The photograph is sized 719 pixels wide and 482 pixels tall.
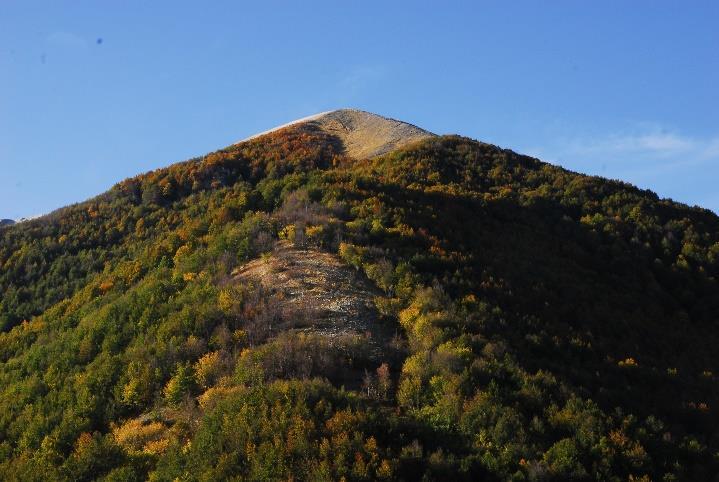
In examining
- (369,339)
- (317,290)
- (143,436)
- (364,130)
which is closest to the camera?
(143,436)

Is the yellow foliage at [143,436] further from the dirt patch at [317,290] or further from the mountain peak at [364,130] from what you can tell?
the mountain peak at [364,130]

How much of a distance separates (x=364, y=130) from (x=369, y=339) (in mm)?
34422

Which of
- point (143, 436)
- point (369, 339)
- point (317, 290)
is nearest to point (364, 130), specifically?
point (317, 290)

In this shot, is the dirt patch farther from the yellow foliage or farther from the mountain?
the yellow foliage

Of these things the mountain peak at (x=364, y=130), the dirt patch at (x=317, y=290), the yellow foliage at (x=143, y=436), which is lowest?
the yellow foliage at (x=143, y=436)

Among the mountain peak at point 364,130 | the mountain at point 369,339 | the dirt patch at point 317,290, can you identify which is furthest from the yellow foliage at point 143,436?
the mountain peak at point 364,130

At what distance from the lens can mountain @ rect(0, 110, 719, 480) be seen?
1307 cm

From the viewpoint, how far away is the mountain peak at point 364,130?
43906mm

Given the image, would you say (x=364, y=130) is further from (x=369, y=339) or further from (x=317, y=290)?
(x=369, y=339)

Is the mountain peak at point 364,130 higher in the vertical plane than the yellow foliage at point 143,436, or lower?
higher

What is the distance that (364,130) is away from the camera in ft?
164

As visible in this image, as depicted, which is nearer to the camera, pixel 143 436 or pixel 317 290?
pixel 143 436

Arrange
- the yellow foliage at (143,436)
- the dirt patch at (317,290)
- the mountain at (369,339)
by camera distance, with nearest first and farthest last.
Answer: the mountain at (369,339) → the yellow foliage at (143,436) → the dirt patch at (317,290)

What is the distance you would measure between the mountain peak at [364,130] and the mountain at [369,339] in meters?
10.7
